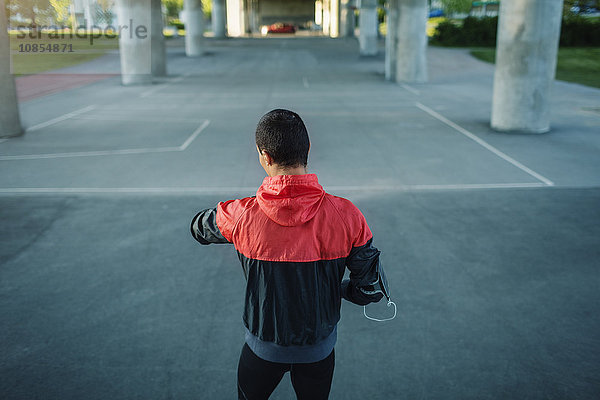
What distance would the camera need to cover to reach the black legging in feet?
10.1

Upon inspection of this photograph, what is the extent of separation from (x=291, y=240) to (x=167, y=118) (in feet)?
55.8

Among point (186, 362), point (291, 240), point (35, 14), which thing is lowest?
point (186, 362)

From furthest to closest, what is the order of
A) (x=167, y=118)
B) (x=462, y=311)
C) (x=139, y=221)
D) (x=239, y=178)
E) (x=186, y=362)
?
1. (x=167, y=118)
2. (x=239, y=178)
3. (x=139, y=221)
4. (x=462, y=311)
5. (x=186, y=362)

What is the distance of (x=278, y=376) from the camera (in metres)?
3.12

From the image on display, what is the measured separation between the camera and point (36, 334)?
5633mm

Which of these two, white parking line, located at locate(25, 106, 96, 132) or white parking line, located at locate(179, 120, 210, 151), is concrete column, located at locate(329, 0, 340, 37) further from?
white parking line, located at locate(179, 120, 210, 151)

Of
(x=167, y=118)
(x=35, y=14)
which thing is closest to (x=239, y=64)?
(x=35, y=14)

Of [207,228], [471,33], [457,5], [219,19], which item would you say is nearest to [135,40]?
[207,228]

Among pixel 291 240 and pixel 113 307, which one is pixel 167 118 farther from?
pixel 291 240

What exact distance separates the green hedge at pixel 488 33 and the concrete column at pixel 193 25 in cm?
2165

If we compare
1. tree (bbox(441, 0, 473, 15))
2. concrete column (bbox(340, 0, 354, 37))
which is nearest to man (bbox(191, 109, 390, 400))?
tree (bbox(441, 0, 473, 15))

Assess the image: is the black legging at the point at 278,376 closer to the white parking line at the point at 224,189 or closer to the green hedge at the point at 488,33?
the white parking line at the point at 224,189

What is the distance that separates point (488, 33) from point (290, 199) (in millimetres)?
52488

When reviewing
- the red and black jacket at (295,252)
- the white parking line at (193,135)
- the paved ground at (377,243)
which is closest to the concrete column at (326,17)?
the white parking line at (193,135)
